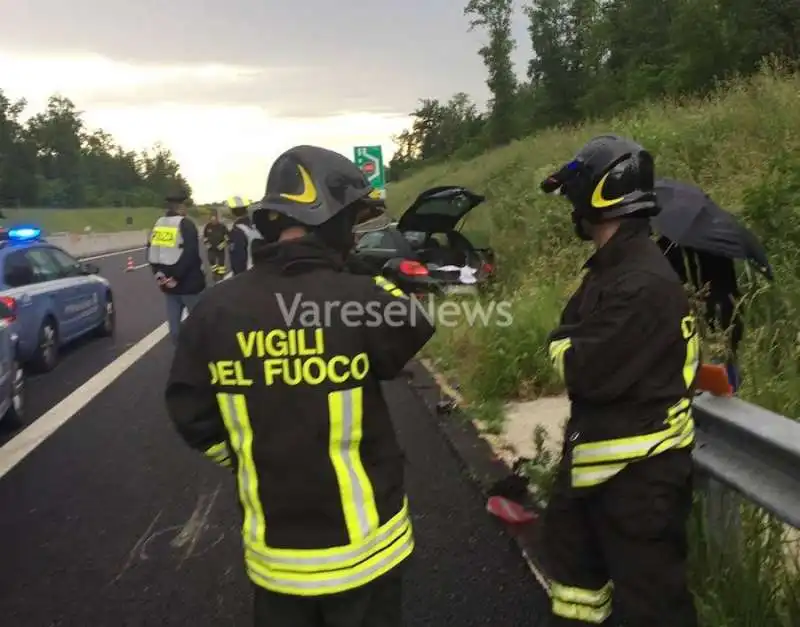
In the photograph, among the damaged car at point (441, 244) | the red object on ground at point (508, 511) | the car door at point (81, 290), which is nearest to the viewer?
the red object on ground at point (508, 511)

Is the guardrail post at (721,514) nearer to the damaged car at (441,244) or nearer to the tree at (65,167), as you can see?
the damaged car at (441,244)

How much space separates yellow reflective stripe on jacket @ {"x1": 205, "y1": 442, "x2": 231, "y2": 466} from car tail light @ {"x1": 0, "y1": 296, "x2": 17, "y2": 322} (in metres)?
5.43

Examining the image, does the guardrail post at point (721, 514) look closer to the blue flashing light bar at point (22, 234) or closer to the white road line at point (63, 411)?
the white road line at point (63, 411)

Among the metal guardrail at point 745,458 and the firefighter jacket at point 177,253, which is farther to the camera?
the firefighter jacket at point 177,253

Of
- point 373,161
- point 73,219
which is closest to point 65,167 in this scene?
point 73,219

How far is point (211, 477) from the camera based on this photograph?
5.71 m

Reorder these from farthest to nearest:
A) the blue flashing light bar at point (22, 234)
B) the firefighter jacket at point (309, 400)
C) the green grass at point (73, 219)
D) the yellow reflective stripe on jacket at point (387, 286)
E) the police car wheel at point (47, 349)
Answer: the green grass at point (73, 219), the blue flashing light bar at point (22, 234), the police car wheel at point (47, 349), the yellow reflective stripe on jacket at point (387, 286), the firefighter jacket at point (309, 400)

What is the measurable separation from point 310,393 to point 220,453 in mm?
473

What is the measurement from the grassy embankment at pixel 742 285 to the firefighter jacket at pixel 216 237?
14.8 feet

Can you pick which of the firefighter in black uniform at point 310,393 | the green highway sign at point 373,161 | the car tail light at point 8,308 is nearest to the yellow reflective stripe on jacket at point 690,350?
the firefighter in black uniform at point 310,393

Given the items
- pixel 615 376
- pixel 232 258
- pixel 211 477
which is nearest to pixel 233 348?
pixel 615 376

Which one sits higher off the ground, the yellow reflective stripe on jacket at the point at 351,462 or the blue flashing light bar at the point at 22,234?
the blue flashing light bar at the point at 22,234

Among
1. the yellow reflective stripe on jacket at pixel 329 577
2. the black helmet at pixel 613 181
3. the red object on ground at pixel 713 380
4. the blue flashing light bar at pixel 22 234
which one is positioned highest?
the black helmet at pixel 613 181

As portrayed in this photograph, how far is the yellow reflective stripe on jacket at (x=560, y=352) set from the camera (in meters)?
2.68
